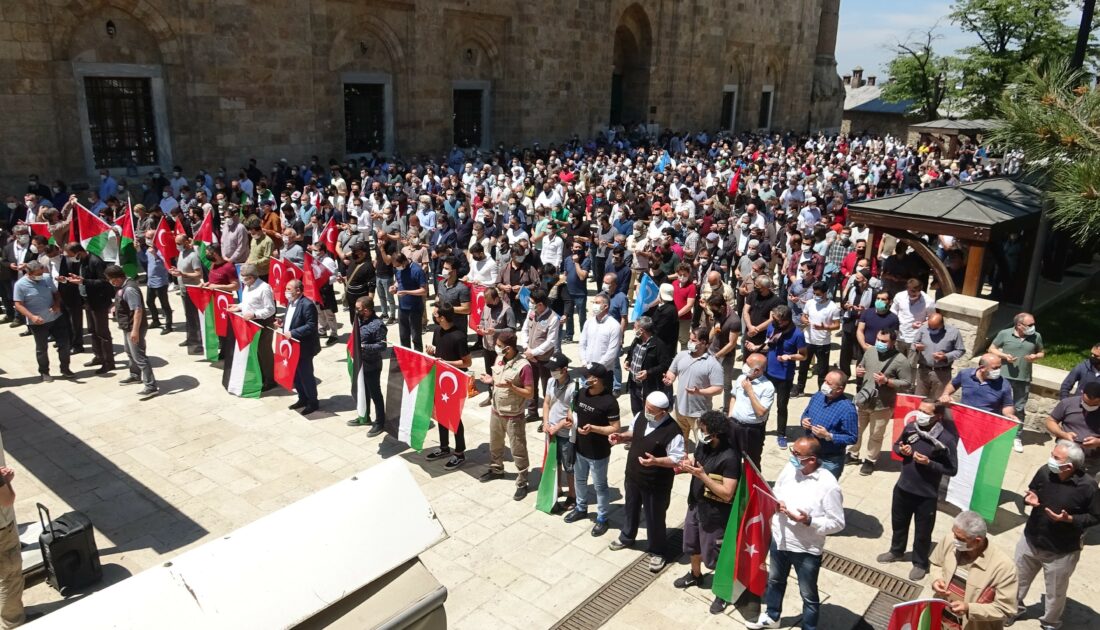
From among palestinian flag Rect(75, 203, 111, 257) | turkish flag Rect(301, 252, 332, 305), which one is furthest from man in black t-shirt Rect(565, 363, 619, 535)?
palestinian flag Rect(75, 203, 111, 257)

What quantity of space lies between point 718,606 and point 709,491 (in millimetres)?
922

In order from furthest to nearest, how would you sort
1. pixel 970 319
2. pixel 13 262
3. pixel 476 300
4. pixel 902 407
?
pixel 13 262
pixel 476 300
pixel 970 319
pixel 902 407

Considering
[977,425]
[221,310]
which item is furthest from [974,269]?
[221,310]

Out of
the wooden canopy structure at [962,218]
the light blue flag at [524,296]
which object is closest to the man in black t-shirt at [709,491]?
the light blue flag at [524,296]

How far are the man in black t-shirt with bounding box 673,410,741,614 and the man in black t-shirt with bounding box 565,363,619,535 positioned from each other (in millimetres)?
922

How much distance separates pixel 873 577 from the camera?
668 centimetres

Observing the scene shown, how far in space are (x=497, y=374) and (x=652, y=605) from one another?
270 cm

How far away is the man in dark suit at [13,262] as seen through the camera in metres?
12.2

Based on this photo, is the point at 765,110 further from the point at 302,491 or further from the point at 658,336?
the point at 302,491

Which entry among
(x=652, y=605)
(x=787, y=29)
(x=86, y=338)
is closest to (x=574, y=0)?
(x=787, y=29)

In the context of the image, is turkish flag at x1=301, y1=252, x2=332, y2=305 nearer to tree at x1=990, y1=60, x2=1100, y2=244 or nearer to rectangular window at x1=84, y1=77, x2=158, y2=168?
tree at x1=990, y1=60, x2=1100, y2=244

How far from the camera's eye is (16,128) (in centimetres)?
1881

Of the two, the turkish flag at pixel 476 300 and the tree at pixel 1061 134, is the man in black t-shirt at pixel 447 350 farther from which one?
the tree at pixel 1061 134

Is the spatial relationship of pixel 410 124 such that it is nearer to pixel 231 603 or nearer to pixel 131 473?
pixel 131 473
